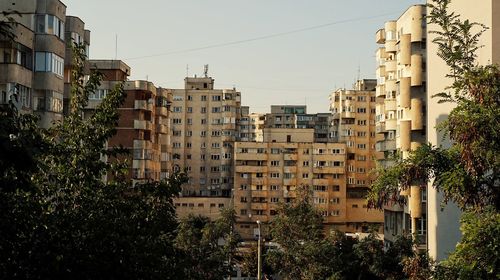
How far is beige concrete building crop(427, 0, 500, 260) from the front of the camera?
73.8 feet

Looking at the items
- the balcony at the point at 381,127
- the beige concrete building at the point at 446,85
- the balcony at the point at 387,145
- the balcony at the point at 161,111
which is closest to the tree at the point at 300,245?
the beige concrete building at the point at 446,85

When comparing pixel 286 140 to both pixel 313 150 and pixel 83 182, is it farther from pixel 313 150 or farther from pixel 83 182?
pixel 83 182

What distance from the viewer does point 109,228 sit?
13969mm

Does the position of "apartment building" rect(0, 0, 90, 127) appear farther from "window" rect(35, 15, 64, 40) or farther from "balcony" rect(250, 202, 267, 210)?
"balcony" rect(250, 202, 267, 210)

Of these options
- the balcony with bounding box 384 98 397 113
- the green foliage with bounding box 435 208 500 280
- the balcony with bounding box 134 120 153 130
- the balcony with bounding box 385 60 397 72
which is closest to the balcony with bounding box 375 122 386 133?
the balcony with bounding box 384 98 397 113

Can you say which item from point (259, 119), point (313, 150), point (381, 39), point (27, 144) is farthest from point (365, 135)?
point (27, 144)

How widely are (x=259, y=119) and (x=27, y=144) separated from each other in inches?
5003

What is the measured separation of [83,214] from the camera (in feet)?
46.4

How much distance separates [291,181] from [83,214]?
8266cm

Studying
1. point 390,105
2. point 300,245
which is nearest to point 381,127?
point 390,105

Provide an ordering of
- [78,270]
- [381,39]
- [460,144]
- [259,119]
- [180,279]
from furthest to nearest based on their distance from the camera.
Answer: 1. [259,119]
2. [381,39]
3. [180,279]
4. [78,270]
5. [460,144]

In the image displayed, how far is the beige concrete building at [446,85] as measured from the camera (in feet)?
73.8

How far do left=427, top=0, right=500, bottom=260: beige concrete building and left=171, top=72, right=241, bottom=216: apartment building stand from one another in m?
76.4

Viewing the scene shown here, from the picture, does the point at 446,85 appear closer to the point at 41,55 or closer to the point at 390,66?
the point at 41,55
